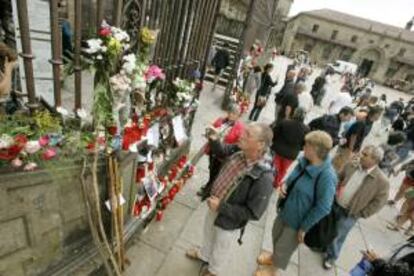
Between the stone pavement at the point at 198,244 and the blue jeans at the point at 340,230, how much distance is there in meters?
0.26

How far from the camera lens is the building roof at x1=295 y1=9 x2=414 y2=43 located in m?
50.5

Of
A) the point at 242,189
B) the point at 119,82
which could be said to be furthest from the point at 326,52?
the point at 119,82

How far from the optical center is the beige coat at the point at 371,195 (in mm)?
3245

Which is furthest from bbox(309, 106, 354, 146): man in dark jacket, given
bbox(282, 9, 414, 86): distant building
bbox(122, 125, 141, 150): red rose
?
bbox(282, 9, 414, 86): distant building

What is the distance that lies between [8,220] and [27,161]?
1.39ft

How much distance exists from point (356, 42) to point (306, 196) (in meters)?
58.4

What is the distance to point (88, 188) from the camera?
2.45 metres

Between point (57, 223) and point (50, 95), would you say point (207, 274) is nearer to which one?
point (57, 223)

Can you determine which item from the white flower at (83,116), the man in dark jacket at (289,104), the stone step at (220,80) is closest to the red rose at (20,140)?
the white flower at (83,116)

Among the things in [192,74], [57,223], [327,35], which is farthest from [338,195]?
[327,35]

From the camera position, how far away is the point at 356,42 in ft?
169

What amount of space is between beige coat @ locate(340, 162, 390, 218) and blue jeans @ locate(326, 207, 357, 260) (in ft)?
0.45

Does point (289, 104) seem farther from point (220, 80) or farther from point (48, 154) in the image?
point (220, 80)

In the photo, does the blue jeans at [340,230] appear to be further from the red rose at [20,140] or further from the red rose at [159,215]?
the red rose at [20,140]
